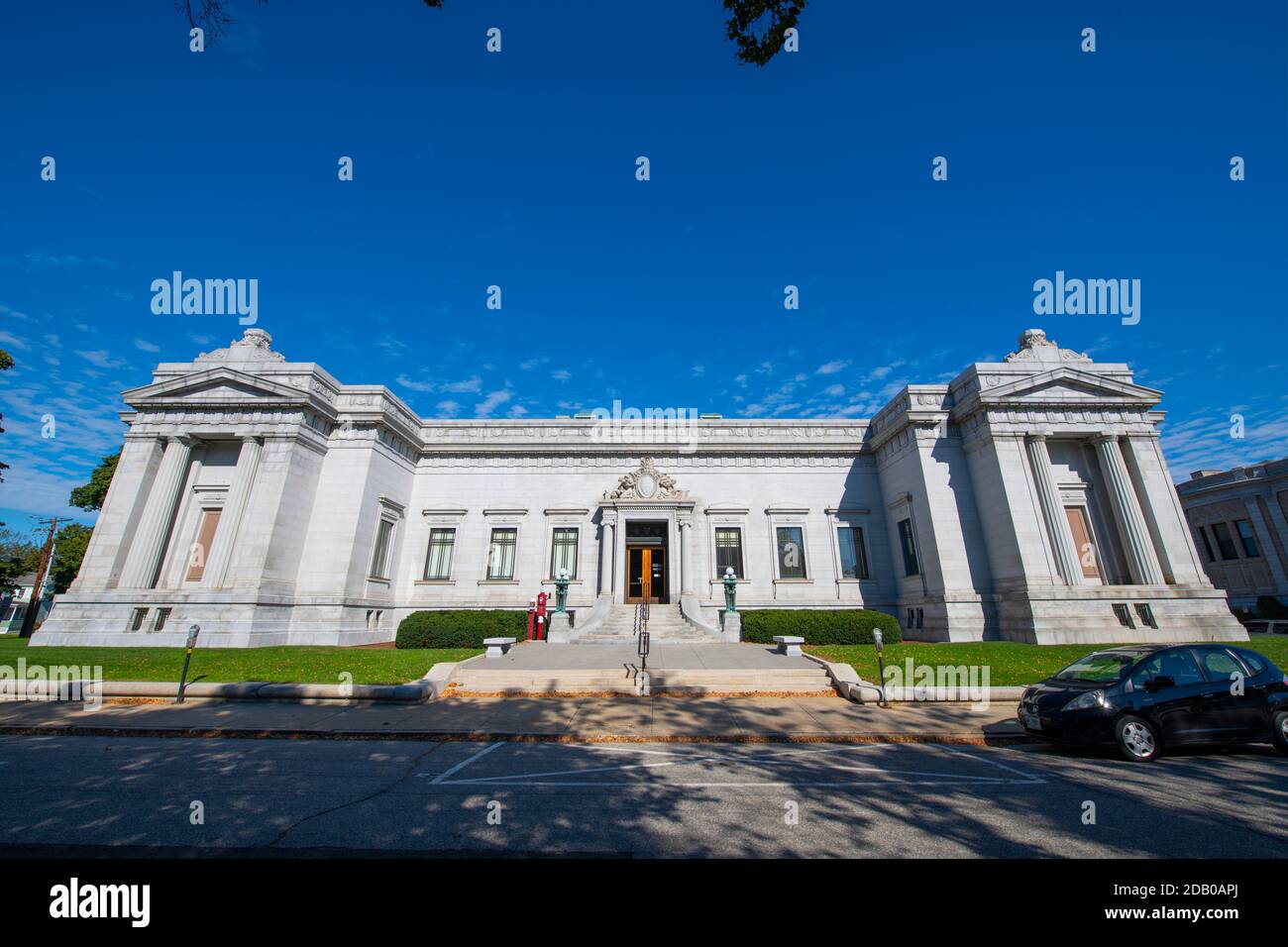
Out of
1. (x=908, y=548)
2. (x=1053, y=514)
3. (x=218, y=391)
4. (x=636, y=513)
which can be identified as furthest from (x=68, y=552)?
(x=1053, y=514)

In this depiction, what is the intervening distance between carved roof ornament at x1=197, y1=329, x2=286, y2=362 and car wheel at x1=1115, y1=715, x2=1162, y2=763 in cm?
2998

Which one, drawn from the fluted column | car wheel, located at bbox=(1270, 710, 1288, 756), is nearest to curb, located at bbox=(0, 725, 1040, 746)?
car wheel, located at bbox=(1270, 710, 1288, 756)

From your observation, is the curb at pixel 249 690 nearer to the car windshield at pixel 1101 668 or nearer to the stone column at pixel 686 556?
the car windshield at pixel 1101 668

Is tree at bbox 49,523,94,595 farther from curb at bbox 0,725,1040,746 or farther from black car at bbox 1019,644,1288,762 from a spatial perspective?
black car at bbox 1019,644,1288,762

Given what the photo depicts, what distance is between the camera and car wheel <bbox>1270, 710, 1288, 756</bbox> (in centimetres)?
757

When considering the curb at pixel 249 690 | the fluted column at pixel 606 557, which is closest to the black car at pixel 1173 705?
the curb at pixel 249 690

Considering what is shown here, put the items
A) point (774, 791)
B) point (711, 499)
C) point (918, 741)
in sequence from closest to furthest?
point (774, 791) < point (918, 741) < point (711, 499)

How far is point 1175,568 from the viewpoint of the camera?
63.5 ft

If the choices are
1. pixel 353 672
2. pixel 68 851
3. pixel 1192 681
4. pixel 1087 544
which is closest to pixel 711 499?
pixel 1087 544

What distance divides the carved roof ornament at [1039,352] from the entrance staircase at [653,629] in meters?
18.3

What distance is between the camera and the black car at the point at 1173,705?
7.44 metres
